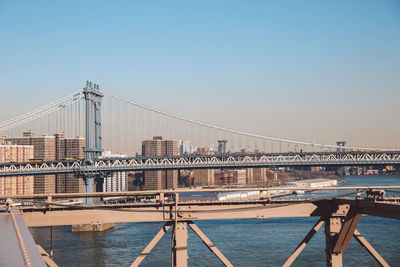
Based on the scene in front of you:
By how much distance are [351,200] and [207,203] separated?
6.60ft

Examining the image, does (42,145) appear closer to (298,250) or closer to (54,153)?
(54,153)

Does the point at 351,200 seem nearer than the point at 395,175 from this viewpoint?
Yes

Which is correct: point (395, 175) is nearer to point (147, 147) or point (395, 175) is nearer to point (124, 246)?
point (147, 147)

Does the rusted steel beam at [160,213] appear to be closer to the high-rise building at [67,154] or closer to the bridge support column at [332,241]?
the bridge support column at [332,241]

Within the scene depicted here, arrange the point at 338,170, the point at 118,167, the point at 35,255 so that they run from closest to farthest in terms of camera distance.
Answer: the point at 35,255, the point at 118,167, the point at 338,170

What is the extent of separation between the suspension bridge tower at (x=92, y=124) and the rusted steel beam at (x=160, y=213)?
31569mm

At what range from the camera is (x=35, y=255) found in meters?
2.74

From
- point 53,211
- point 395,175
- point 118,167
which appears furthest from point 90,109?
point 395,175

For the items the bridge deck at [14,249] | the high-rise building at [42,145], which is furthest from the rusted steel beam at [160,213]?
the high-rise building at [42,145]

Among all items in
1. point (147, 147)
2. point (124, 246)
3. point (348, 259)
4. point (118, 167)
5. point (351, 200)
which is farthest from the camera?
point (147, 147)

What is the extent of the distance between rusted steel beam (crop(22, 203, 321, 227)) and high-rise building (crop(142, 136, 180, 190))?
262ft

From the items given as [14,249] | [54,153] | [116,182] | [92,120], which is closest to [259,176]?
[116,182]

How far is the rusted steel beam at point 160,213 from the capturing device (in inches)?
267

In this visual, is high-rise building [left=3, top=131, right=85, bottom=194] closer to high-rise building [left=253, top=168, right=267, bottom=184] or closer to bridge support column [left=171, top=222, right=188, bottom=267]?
A: high-rise building [left=253, top=168, right=267, bottom=184]
